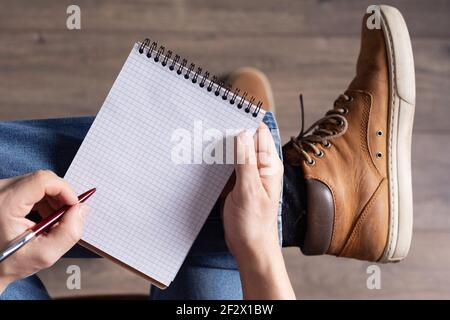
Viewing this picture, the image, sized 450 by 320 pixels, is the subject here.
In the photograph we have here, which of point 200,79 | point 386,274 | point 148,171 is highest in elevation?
point 200,79

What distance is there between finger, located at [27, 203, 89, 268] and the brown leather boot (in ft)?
1.02

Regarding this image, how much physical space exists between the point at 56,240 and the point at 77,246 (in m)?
0.16

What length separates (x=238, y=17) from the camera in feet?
3.59

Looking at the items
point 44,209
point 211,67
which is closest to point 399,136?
point 211,67

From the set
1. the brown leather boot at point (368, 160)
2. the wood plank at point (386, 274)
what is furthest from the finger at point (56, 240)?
the wood plank at point (386, 274)

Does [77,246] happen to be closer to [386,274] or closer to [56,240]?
[56,240]

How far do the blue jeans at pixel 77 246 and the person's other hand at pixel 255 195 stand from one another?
63 mm

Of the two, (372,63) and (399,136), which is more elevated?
(372,63)

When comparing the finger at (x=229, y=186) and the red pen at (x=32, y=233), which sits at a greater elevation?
the finger at (x=229, y=186)

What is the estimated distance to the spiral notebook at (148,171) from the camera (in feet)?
2.15

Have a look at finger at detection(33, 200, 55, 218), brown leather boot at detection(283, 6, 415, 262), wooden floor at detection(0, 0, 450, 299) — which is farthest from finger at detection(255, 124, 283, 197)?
wooden floor at detection(0, 0, 450, 299)

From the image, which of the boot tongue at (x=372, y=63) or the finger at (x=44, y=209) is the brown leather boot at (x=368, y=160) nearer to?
the boot tongue at (x=372, y=63)

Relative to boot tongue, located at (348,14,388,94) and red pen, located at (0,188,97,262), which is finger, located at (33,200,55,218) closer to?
red pen, located at (0,188,97,262)

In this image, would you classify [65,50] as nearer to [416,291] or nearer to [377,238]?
[377,238]
